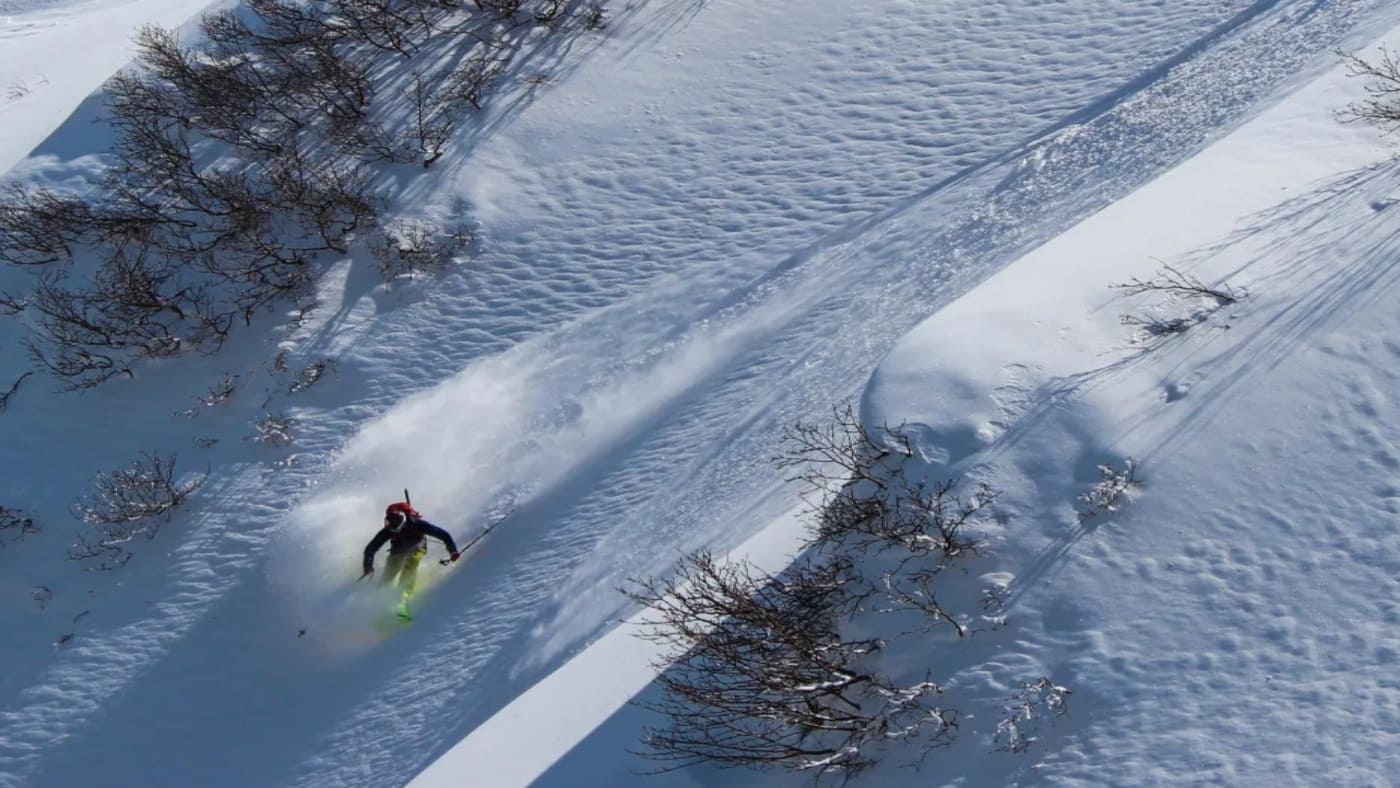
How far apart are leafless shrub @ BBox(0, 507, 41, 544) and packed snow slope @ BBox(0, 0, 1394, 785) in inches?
4.4

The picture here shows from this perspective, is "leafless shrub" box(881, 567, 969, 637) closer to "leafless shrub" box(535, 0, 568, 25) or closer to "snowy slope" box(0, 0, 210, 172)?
"leafless shrub" box(535, 0, 568, 25)

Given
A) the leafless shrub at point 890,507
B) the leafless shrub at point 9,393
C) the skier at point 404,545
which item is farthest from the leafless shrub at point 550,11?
the leafless shrub at point 890,507

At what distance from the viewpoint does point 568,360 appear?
1435 cm

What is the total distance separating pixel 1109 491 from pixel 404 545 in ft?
22.7

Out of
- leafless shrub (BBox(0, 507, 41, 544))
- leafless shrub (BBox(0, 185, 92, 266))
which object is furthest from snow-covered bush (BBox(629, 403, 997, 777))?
leafless shrub (BBox(0, 185, 92, 266))

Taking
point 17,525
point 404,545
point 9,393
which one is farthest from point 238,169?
point 404,545

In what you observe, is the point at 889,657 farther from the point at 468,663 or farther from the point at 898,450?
the point at 468,663

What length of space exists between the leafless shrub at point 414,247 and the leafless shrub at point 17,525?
15.7 feet

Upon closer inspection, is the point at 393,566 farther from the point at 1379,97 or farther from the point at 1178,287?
the point at 1379,97

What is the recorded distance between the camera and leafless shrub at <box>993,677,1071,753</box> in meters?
8.09

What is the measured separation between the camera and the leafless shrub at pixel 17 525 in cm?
1367

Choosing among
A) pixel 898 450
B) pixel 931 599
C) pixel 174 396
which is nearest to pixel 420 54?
pixel 174 396

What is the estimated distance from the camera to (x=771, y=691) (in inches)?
338

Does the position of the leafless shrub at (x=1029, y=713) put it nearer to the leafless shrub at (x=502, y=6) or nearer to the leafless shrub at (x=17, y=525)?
the leafless shrub at (x=17, y=525)
